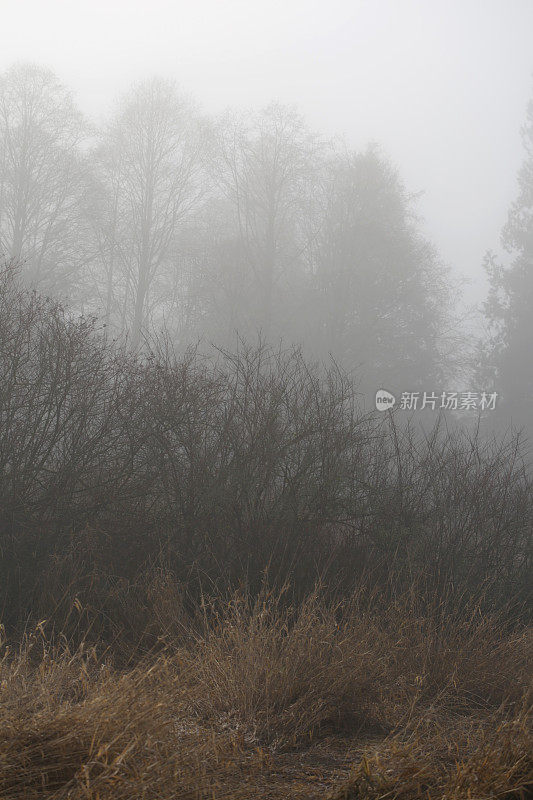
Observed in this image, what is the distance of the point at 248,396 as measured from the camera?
31.0 feet

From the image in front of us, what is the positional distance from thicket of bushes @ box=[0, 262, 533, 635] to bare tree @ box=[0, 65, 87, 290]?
14546 millimetres

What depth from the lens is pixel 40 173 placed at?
2302 cm

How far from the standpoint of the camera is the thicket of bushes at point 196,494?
25.4 ft

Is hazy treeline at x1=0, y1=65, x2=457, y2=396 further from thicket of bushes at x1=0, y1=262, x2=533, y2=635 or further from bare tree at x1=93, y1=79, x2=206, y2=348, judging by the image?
thicket of bushes at x1=0, y1=262, x2=533, y2=635

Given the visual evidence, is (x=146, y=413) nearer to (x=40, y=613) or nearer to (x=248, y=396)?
(x=248, y=396)

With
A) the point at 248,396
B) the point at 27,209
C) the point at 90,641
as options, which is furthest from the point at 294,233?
the point at 90,641
